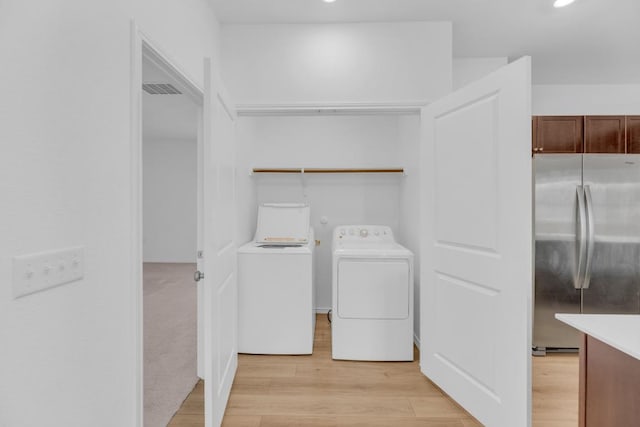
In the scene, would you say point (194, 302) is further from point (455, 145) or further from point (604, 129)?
point (604, 129)

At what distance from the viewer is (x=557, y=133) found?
309cm

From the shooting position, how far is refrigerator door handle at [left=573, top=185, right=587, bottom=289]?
9.00ft

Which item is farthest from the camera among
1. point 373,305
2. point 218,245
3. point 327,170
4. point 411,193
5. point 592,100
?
point 592,100

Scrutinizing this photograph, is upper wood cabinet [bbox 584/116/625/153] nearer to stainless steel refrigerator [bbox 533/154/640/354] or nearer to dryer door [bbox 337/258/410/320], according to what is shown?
stainless steel refrigerator [bbox 533/154/640/354]

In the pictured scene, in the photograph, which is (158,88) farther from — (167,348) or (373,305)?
(373,305)

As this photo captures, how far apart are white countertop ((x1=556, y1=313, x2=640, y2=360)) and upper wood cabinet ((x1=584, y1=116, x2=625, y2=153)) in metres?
2.50

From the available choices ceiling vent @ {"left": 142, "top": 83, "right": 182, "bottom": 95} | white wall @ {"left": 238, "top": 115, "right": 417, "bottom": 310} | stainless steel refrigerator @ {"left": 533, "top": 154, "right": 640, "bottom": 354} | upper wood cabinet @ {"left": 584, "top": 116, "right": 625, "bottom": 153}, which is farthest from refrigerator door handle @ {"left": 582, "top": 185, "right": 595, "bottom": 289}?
ceiling vent @ {"left": 142, "top": 83, "right": 182, "bottom": 95}

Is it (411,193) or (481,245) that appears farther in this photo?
(411,193)
